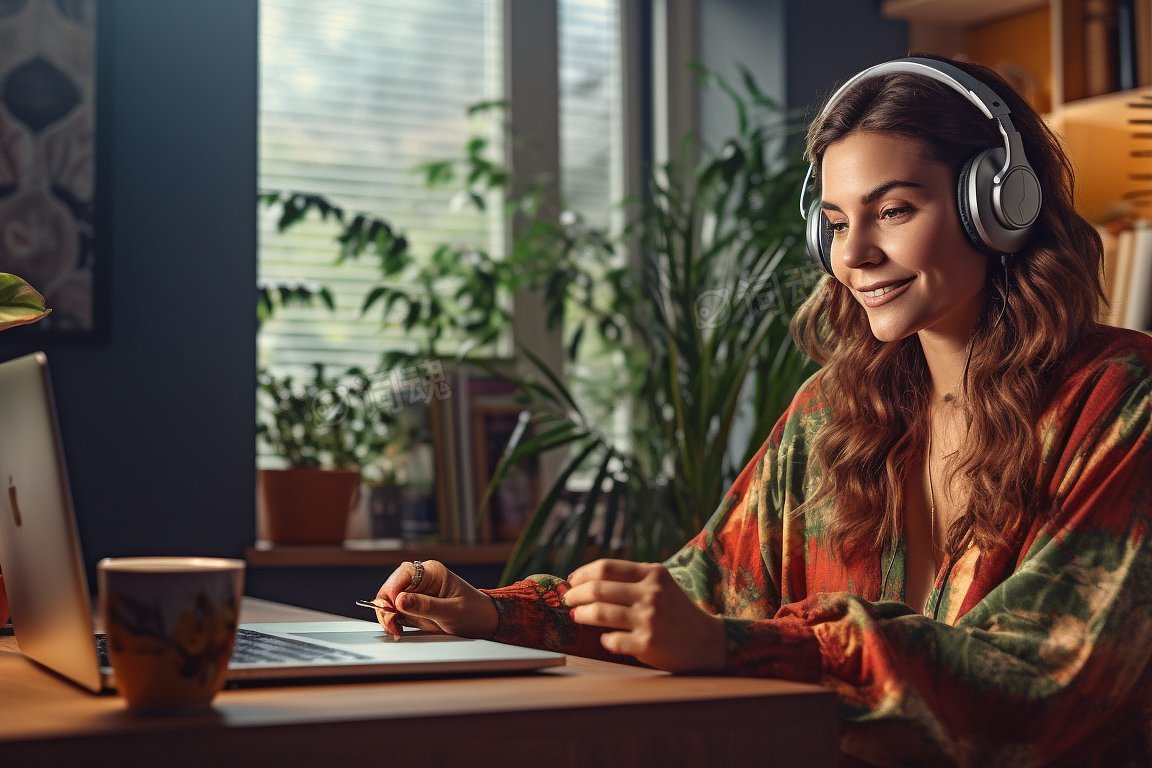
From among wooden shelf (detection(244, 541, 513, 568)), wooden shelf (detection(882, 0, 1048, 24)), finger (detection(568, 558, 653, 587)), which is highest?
wooden shelf (detection(882, 0, 1048, 24))

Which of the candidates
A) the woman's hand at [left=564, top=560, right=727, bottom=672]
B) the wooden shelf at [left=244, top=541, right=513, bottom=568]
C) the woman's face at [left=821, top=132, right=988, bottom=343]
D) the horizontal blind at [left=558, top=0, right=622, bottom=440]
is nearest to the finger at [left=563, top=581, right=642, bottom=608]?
the woman's hand at [left=564, top=560, right=727, bottom=672]

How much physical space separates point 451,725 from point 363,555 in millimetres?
1867

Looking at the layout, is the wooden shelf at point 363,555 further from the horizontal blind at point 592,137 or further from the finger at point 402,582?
the finger at point 402,582

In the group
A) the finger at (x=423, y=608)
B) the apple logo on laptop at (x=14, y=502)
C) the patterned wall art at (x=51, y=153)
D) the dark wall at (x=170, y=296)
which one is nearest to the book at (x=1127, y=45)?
the dark wall at (x=170, y=296)

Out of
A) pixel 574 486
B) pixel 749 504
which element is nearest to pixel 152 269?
pixel 574 486

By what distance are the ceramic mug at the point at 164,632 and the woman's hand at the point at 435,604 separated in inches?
16.9

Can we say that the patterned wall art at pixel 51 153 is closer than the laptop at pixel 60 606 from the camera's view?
No

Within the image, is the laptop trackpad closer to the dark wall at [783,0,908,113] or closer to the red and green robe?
the red and green robe

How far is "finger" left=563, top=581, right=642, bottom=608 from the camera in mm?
914

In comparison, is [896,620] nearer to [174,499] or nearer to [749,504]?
[749,504]

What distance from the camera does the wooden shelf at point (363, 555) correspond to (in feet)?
8.19

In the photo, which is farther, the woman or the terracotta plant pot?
the terracotta plant pot

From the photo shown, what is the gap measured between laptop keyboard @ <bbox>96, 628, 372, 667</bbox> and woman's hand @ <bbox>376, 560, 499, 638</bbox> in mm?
133

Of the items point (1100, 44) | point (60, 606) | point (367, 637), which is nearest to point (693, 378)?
point (1100, 44)
